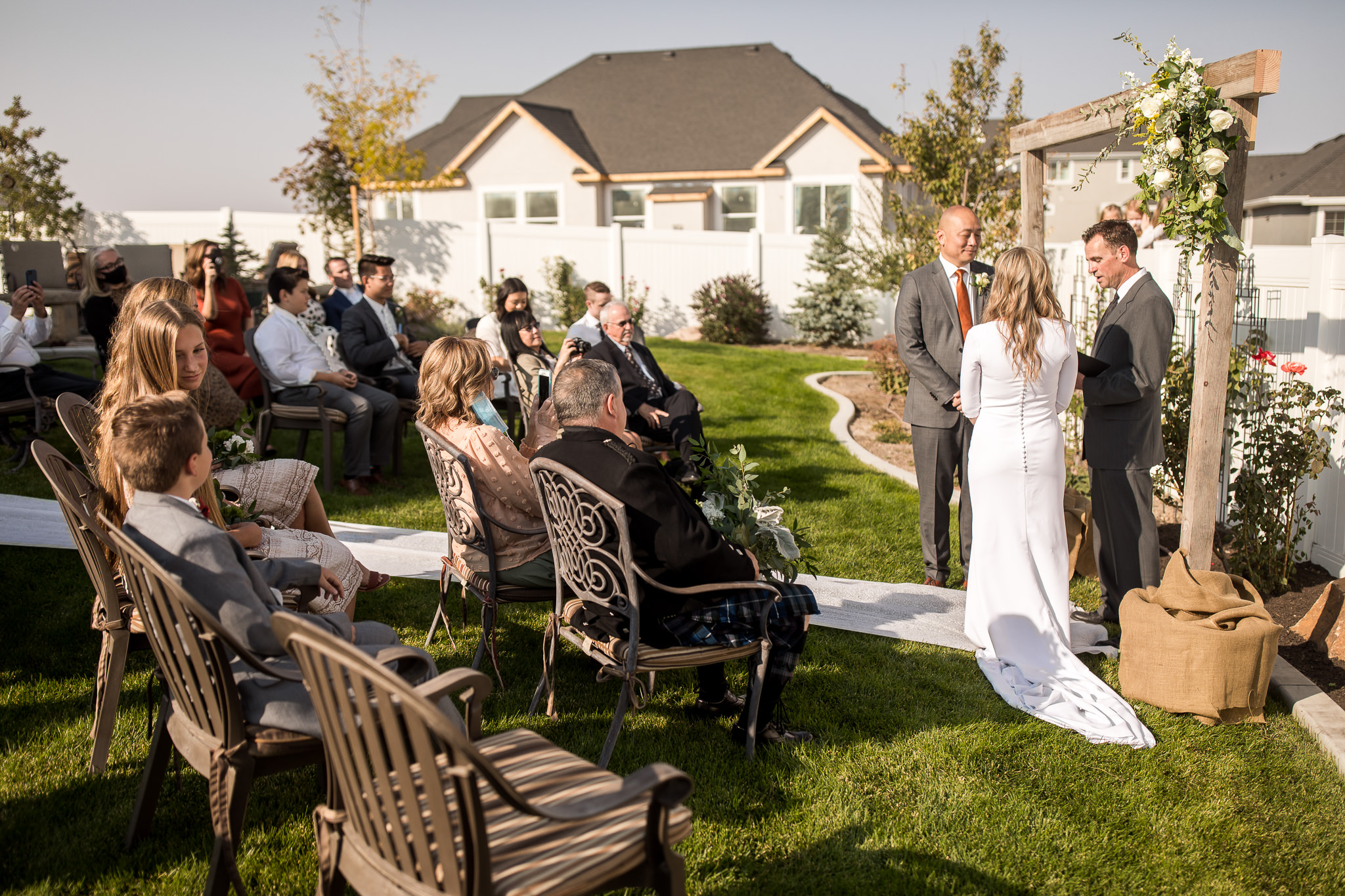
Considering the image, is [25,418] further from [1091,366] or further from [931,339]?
[1091,366]

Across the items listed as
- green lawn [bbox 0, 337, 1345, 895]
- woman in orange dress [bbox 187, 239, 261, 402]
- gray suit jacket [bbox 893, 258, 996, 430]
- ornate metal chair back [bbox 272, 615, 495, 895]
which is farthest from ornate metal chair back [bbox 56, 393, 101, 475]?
gray suit jacket [bbox 893, 258, 996, 430]

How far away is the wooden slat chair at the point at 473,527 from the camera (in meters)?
3.86

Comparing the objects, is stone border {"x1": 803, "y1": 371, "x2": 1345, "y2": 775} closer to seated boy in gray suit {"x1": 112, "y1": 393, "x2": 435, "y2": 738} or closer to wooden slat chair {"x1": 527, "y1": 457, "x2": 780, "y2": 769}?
wooden slat chair {"x1": 527, "y1": 457, "x2": 780, "y2": 769}

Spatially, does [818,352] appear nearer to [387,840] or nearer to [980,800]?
[980,800]

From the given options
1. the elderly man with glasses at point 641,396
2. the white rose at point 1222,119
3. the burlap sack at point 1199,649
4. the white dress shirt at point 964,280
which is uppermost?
the white rose at point 1222,119

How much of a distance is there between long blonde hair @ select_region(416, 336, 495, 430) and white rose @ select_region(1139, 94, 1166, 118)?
3293 millimetres

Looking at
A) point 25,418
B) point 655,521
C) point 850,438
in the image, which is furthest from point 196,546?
point 850,438

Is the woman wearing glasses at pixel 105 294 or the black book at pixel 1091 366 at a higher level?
the woman wearing glasses at pixel 105 294

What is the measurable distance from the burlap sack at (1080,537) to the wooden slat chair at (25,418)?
24.1ft

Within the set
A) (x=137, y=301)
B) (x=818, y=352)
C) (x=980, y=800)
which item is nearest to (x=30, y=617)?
(x=137, y=301)

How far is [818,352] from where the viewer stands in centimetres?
A: 1702

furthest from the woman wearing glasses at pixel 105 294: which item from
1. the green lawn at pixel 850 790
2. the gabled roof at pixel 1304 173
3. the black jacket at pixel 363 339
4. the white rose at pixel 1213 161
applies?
the gabled roof at pixel 1304 173

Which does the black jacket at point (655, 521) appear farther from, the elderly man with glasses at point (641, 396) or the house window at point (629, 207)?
the house window at point (629, 207)

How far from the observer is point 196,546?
2430 mm
